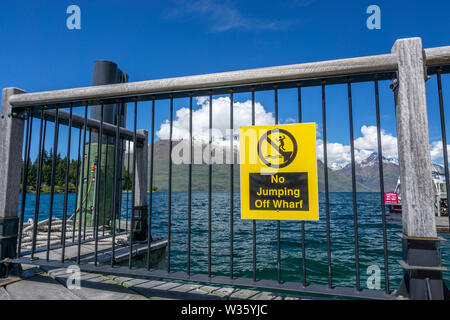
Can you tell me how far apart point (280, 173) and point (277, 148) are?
218 millimetres

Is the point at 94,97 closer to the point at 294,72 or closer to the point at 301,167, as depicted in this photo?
the point at 294,72

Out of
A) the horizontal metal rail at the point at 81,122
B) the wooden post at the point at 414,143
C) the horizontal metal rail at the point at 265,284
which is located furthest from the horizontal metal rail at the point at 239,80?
the horizontal metal rail at the point at 265,284

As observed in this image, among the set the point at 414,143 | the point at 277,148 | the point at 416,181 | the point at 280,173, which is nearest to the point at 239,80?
the point at 277,148

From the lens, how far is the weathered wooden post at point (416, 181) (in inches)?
72.8

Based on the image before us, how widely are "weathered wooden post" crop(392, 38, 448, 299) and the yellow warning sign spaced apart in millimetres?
633

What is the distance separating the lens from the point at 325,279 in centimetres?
901

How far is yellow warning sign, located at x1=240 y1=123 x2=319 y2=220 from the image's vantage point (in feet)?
7.33

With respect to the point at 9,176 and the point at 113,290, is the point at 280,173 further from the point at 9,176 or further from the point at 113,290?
Result: the point at 9,176

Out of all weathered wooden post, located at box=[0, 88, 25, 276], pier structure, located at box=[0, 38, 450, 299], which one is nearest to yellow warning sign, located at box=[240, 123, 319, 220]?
pier structure, located at box=[0, 38, 450, 299]

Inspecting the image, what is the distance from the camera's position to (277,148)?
2312 mm

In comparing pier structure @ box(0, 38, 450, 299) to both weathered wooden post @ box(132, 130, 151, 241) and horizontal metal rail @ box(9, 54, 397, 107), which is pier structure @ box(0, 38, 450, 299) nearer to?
horizontal metal rail @ box(9, 54, 397, 107)

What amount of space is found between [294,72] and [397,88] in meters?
0.79

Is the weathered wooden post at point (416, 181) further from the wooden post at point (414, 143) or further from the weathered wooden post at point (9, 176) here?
the weathered wooden post at point (9, 176)
